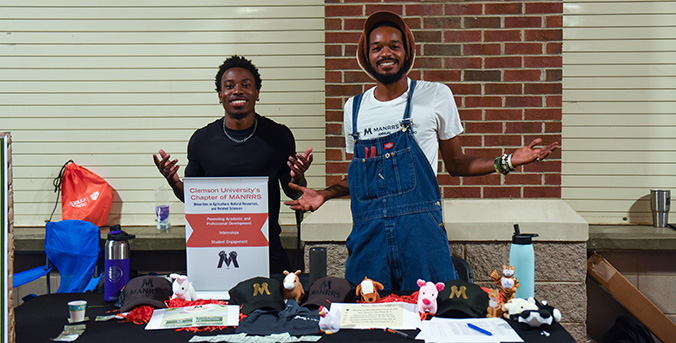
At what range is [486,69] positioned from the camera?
3.82 m

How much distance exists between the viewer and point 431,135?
2.82 m

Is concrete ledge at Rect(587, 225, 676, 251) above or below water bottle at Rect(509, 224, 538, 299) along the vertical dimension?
below

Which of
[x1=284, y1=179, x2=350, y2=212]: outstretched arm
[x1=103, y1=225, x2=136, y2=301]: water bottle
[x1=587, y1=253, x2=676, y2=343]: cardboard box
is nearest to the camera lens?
[x1=103, y1=225, x2=136, y2=301]: water bottle

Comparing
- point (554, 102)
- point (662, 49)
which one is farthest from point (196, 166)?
point (662, 49)

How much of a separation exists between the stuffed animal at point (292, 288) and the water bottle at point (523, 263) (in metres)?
0.84

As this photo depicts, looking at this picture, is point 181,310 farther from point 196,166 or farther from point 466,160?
point 466,160

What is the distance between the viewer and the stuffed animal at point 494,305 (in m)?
1.98

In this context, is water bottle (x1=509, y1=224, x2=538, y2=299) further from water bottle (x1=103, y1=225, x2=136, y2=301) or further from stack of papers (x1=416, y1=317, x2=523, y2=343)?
water bottle (x1=103, y1=225, x2=136, y2=301)

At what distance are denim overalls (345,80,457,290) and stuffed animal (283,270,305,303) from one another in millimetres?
698

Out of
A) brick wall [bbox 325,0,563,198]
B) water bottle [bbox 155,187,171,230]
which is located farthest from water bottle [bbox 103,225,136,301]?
water bottle [bbox 155,187,171,230]

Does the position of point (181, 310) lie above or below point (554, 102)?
below

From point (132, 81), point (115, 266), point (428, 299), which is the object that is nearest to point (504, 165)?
point (428, 299)

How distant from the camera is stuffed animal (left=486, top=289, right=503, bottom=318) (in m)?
1.98

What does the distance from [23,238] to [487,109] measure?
12.3ft
